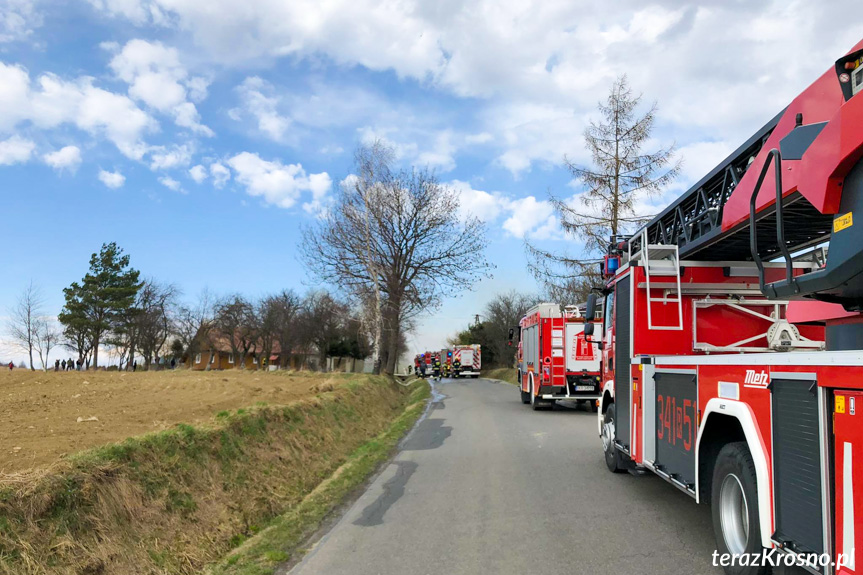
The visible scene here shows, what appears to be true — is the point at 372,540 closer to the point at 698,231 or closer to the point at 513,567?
the point at 513,567

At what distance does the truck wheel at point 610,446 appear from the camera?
27.5 ft

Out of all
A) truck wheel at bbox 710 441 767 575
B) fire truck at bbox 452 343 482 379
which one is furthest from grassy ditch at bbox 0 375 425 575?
fire truck at bbox 452 343 482 379

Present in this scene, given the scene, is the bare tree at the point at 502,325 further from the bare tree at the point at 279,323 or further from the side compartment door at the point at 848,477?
the side compartment door at the point at 848,477

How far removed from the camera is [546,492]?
25.0ft

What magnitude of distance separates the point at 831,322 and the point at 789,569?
66.5 inches

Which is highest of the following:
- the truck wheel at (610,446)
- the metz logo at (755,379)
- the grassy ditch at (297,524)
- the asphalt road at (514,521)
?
the metz logo at (755,379)

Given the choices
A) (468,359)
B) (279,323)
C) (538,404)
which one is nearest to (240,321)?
(279,323)

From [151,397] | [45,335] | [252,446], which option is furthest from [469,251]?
[45,335]

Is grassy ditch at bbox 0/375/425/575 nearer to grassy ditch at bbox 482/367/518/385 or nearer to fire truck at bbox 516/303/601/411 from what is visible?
fire truck at bbox 516/303/601/411

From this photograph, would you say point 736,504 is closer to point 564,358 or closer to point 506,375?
point 564,358

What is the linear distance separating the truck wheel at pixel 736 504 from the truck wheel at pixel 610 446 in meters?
3.80

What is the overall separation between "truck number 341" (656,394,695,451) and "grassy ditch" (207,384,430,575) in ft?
12.0

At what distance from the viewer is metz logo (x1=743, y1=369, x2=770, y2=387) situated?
376 centimetres

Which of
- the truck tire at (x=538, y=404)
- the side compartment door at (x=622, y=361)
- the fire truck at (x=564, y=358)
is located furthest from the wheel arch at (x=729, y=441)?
the truck tire at (x=538, y=404)
